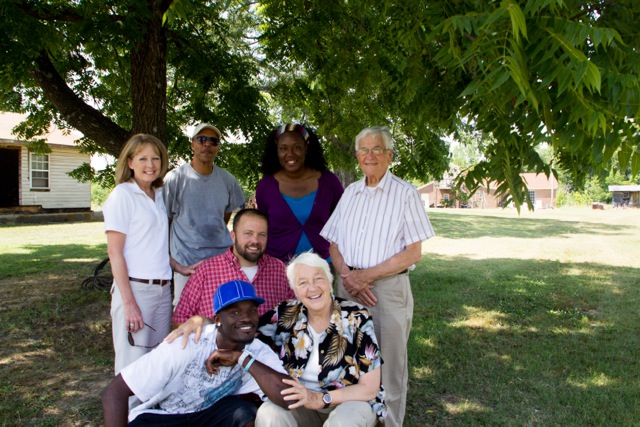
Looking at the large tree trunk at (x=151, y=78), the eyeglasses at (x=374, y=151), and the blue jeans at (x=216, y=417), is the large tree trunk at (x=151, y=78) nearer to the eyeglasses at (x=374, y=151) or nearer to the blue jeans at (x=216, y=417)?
the eyeglasses at (x=374, y=151)

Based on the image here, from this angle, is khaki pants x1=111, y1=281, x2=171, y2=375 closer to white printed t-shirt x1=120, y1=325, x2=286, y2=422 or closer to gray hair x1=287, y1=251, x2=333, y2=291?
white printed t-shirt x1=120, y1=325, x2=286, y2=422

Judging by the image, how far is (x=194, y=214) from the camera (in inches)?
166

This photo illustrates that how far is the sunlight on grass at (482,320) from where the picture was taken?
6918 millimetres

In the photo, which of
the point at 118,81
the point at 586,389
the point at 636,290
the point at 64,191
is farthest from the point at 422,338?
the point at 64,191

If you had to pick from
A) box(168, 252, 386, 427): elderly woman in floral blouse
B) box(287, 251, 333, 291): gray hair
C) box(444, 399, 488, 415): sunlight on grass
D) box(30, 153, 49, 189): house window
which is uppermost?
box(30, 153, 49, 189): house window

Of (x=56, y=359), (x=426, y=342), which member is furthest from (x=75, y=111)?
(x=426, y=342)

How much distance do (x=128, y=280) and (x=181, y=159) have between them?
5054 millimetres

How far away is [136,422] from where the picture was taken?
273cm

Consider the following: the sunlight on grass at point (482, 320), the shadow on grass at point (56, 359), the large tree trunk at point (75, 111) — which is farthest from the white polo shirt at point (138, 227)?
the sunlight on grass at point (482, 320)

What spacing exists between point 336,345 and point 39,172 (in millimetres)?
23106

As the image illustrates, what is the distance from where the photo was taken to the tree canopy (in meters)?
1.96

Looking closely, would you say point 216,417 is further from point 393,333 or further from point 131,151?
point 131,151

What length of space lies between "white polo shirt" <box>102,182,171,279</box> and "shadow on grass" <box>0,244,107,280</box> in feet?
25.6

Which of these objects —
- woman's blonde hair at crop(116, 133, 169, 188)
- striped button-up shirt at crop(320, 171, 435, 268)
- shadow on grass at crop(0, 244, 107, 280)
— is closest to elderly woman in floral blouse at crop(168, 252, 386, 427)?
striped button-up shirt at crop(320, 171, 435, 268)
